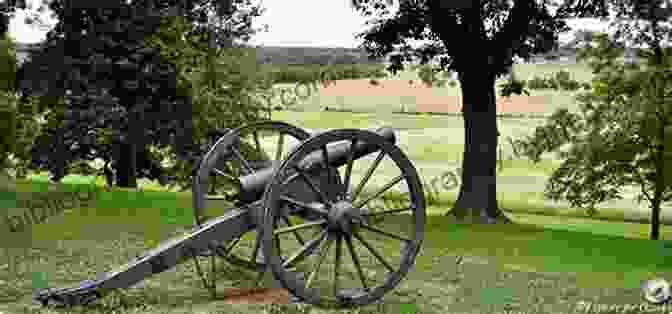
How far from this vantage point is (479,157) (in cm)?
2084

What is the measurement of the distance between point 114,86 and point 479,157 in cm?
1336

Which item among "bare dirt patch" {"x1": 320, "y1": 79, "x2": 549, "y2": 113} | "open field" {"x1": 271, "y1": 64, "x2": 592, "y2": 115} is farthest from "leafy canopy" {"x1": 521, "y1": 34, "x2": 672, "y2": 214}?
"bare dirt patch" {"x1": 320, "y1": 79, "x2": 549, "y2": 113}

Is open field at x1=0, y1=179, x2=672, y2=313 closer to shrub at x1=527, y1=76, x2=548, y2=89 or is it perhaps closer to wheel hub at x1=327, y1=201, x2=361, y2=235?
wheel hub at x1=327, y1=201, x2=361, y2=235

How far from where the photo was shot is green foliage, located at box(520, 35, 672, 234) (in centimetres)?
2500

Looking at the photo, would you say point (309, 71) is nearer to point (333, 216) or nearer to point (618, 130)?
point (618, 130)

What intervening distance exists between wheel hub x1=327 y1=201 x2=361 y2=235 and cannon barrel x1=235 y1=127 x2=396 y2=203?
59 cm

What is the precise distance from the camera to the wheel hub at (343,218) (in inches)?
366

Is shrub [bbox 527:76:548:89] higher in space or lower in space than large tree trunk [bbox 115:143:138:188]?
higher

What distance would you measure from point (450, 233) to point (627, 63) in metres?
12.5

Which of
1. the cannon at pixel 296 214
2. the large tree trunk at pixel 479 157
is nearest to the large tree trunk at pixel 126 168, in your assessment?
the large tree trunk at pixel 479 157

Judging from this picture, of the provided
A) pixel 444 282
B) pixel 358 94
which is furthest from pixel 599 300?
pixel 358 94

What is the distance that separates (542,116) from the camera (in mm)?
Answer: 52625

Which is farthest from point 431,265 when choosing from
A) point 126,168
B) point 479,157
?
point 126,168

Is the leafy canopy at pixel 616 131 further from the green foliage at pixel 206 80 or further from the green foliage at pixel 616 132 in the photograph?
the green foliage at pixel 206 80
